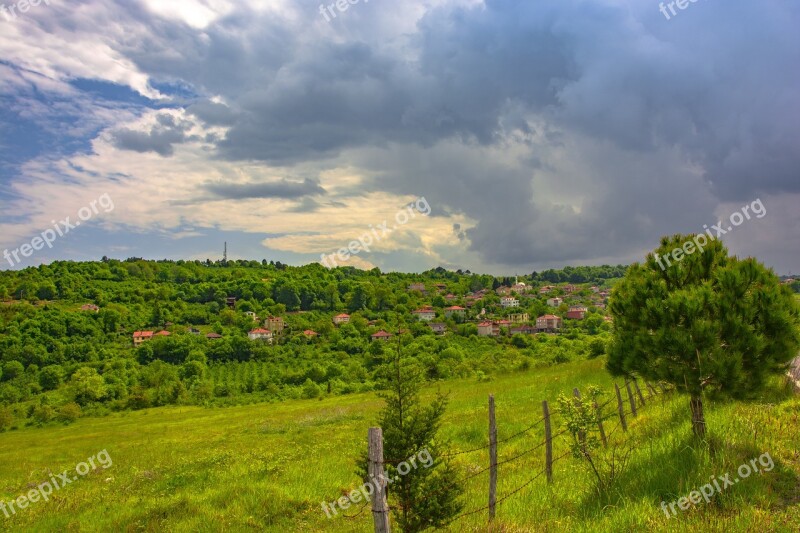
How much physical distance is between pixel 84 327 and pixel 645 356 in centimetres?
16306

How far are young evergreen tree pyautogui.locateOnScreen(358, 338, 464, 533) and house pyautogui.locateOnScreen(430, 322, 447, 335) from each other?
132154mm

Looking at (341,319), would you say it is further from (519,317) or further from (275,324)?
(519,317)

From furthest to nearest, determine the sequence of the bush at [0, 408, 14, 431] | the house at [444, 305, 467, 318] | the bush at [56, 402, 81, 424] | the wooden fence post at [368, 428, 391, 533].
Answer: the house at [444, 305, 467, 318] → the bush at [56, 402, 81, 424] → the bush at [0, 408, 14, 431] → the wooden fence post at [368, 428, 391, 533]

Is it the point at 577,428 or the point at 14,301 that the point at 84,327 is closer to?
the point at 14,301

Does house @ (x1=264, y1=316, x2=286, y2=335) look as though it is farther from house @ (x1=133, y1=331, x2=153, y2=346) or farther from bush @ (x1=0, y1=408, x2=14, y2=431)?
bush @ (x1=0, y1=408, x2=14, y2=431)

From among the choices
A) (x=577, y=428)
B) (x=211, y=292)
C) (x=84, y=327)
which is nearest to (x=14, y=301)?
(x=84, y=327)

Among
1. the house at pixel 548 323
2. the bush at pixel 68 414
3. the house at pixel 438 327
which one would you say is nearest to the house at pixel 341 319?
the house at pixel 438 327

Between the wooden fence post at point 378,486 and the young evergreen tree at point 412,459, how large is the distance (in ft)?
5.38

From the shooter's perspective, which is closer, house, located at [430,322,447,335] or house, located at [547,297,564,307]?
house, located at [430,322,447,335]

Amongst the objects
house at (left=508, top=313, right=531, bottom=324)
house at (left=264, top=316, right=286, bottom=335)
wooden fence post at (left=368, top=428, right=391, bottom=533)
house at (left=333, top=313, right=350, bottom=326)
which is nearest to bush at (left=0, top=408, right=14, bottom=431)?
house at (left=264, top=316, right=286, bottom=335)

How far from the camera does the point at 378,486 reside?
5.43m

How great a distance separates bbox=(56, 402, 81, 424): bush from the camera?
7250cm

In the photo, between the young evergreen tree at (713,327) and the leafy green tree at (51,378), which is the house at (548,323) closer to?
the leafy green tree at (51,378)

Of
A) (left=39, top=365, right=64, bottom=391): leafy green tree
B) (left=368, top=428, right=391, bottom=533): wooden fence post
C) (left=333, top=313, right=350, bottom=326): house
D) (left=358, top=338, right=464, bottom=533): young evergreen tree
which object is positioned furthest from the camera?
(left=333, top=313, right=350, bottom=326): house
